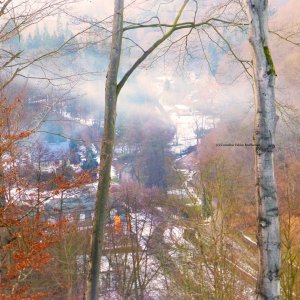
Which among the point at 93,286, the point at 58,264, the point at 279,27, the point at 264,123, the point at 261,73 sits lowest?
the point at 58,264

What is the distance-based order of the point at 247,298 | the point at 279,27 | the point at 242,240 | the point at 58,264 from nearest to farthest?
the point at 279,27 → the point at 247,298 → the point at 242,240 → the point at 58,264

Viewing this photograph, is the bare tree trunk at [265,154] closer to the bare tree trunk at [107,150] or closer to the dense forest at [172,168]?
the dense forest at [172,168]

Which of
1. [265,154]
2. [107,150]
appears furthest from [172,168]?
[265,154]

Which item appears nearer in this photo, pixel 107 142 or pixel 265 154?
pixel 265 154

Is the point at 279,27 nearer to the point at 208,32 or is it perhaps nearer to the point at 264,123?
the point at 208,32

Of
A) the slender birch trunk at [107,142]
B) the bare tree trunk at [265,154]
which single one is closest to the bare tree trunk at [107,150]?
the slender birch trunk at [107,142]

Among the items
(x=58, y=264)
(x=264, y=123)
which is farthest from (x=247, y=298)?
(x=58, y=264)

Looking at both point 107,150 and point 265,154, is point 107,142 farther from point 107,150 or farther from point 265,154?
point 265,154
